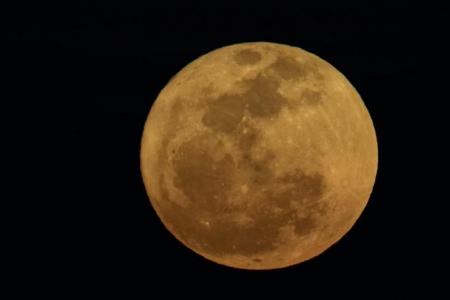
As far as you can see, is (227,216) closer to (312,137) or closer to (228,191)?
(228,191)

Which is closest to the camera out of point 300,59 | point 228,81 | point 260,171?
point 260,171

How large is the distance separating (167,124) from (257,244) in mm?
1059

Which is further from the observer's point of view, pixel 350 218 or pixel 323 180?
pixel 350 218

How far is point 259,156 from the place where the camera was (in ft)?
10.2

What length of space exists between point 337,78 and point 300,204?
1038 mm

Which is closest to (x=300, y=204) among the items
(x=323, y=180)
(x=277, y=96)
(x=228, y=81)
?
(x=323, y=180)

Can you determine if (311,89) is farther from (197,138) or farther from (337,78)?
(197,138)

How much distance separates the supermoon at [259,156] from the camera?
10.3 feet

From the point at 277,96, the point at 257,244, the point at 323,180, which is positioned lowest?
the point at 257,244

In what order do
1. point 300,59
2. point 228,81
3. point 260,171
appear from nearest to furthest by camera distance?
point 260,171, point 228,81, point 300,59

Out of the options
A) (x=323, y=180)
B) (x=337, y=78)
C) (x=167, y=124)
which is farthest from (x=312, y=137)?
(x=167, y=124)

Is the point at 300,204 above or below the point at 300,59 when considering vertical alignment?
below

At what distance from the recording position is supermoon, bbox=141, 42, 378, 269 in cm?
315

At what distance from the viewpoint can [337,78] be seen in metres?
3.61
